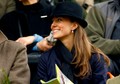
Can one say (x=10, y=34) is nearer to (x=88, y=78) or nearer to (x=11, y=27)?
(x=11, y=27)

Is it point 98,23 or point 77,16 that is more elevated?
point 77,16

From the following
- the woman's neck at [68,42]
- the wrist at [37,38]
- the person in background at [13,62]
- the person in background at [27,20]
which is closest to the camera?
the person in background at [13,62]

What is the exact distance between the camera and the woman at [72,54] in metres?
5.12

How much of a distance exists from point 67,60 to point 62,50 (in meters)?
0.12

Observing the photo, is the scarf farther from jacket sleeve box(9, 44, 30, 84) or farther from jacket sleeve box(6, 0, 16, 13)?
jacket sleeve box(6, 0, 16, 13)

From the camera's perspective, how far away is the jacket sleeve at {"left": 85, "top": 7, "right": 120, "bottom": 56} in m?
5.85

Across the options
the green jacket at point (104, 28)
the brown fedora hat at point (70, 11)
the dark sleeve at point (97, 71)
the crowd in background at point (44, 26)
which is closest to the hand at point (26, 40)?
the crowd in background at point (44, 26)

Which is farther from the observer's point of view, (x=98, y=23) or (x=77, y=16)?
(x=98, y=23)

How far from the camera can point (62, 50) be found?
17.0 feet

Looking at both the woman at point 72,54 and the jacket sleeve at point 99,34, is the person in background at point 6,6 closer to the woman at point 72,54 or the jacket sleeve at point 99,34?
the jacket sleeve at point 99,34

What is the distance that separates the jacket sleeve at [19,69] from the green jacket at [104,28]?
1154 millimetres

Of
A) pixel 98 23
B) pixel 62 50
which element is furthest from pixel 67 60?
pixel 98 23

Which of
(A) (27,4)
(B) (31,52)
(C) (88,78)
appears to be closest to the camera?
(C) (88,78)

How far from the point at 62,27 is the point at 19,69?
2.07ft
